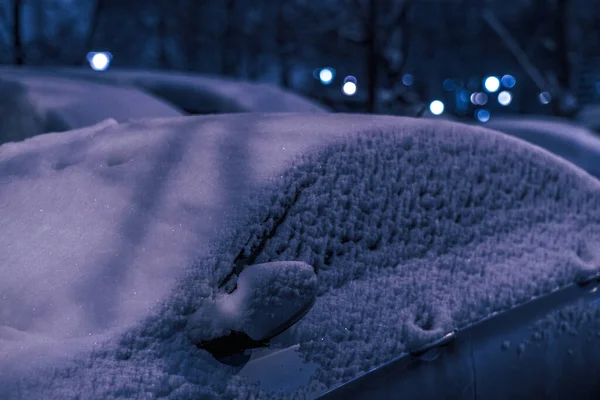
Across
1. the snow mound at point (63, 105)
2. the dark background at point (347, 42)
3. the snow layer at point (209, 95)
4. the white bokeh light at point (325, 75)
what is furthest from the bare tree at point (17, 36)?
the white bokeh light at point (325, 75)

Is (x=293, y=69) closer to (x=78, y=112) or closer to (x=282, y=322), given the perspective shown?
(x=78, y=112)

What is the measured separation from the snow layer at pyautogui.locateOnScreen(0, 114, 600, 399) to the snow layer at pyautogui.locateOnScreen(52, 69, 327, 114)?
2678 millimetres

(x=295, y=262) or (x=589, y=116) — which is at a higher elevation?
(x=295, y=262)

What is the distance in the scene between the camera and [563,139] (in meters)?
4.30

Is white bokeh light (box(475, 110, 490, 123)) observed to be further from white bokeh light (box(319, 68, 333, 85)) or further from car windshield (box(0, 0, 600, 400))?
car windshield (box(0, 0, 600, 400))

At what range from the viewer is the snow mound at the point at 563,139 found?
4.10 m

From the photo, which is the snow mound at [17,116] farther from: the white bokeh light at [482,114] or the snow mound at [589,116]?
the white bokeh light at [482,114]

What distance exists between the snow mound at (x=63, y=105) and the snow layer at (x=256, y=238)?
117 cm

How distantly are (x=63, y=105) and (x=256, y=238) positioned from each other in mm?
2147

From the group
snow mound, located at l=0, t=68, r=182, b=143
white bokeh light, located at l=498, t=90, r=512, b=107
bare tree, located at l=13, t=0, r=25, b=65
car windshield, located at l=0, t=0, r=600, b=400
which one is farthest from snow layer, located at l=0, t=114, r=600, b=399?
white bokeh light, located at l=498, t=90, r=512, b=107

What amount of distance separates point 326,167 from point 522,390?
83 cm

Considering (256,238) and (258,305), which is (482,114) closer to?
(256,238)

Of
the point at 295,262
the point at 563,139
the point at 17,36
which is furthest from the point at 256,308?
the point at 17,36

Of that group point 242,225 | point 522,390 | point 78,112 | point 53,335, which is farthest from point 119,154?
point 78,112
